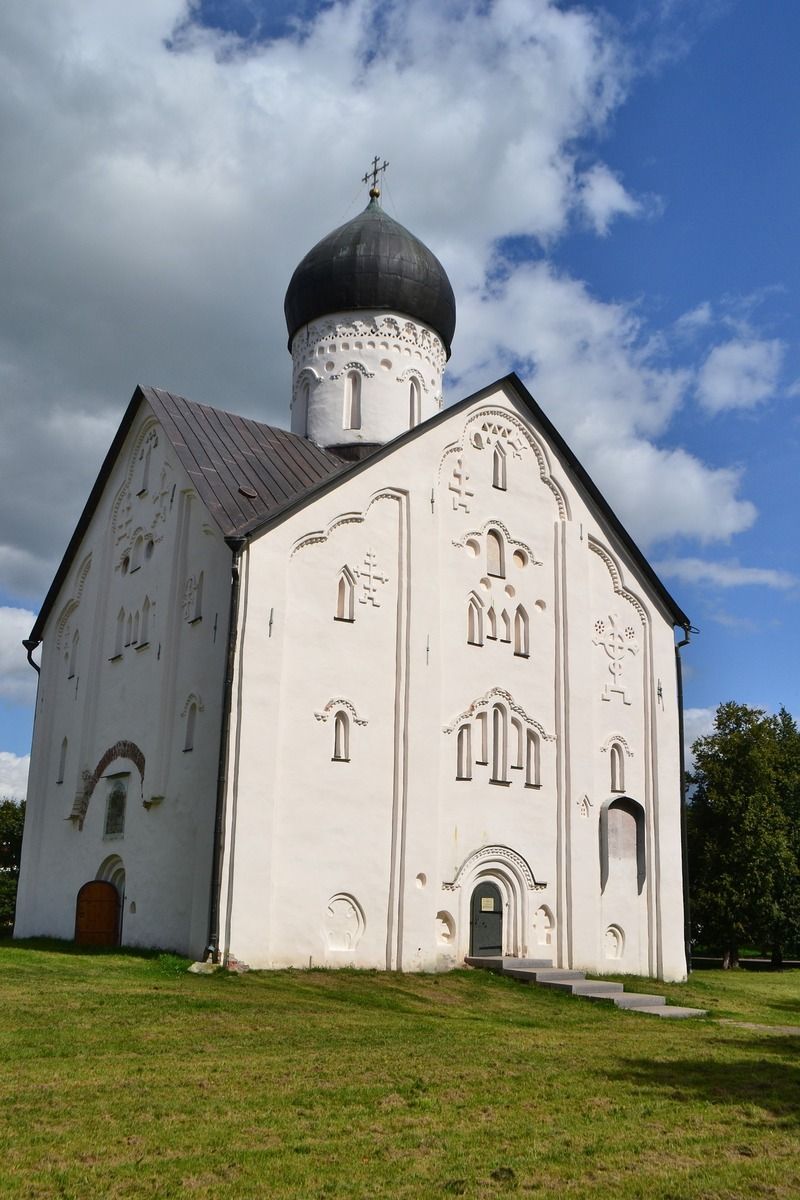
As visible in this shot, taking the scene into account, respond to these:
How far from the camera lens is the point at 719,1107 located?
8.13m

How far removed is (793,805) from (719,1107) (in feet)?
104

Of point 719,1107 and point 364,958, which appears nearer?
point 719,1107

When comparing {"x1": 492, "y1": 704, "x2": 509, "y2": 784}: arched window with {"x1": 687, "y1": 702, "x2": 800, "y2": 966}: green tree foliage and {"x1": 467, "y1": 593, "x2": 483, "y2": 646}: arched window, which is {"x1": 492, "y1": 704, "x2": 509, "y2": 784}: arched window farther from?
{"x1": 687, "y1": 702, "x2": 800, "y2": 966}: green tree foliage

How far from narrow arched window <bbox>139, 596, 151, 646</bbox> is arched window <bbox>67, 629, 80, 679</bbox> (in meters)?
3.47

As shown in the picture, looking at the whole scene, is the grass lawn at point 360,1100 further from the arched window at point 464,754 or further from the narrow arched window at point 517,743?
the narrow arched window at point 517,743

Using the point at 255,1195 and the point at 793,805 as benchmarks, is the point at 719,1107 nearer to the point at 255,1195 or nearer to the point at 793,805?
the point at 255,1195

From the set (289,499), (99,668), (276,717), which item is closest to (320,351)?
(289,499)

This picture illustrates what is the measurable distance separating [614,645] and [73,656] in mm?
10863

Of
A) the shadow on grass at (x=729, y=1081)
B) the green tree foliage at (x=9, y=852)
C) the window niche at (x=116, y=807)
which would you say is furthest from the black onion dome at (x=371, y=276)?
the green tree foliage at (x=9, y=852)

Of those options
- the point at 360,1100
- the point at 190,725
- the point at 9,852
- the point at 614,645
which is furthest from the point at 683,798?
the point at 9,852

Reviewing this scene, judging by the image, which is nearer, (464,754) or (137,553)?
(464,754)

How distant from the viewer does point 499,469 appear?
21.0 m

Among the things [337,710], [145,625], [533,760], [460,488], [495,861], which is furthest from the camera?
[460,488]

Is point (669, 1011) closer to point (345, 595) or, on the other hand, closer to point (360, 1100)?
point (345, 595)
